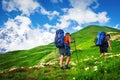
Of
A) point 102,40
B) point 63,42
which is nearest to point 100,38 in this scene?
point 102,40

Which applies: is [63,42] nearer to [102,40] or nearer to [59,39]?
[59,39]

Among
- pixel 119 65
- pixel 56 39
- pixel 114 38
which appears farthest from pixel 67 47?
pixel 114 38

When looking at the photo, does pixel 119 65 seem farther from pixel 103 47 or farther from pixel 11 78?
pixel 103 47

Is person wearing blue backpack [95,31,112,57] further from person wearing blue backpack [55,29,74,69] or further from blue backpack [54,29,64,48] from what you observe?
blue backpack [54,29,64,48]

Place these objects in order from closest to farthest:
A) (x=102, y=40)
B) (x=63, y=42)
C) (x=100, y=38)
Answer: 1. (x=63, y=42)
2. (x=100, y=38)
3. (x=102, y=40)

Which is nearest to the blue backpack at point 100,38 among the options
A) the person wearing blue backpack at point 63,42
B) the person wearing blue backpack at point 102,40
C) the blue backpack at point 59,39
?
the person wearing blue backpack at point 102,40

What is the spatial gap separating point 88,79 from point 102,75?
0.79 m

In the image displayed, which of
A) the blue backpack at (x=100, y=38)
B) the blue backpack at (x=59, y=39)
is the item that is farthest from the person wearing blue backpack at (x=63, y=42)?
the blue backpack at (x=100, y=38)

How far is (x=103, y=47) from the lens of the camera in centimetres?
2688

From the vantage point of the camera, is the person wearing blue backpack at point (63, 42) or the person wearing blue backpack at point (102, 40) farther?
the person wearing blue backpack at point (102, 40)

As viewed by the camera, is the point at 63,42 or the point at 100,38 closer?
the point at 63,42

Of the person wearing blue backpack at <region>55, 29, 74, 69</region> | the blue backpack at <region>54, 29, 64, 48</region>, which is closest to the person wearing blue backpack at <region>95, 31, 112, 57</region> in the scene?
the person wearing blue backpack at <region>55, 29, 74, 69</region>

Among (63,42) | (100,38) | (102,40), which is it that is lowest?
(63,42)

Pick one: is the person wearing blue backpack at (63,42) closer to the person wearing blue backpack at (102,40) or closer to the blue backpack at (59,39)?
the blue backpack at (59,39)
